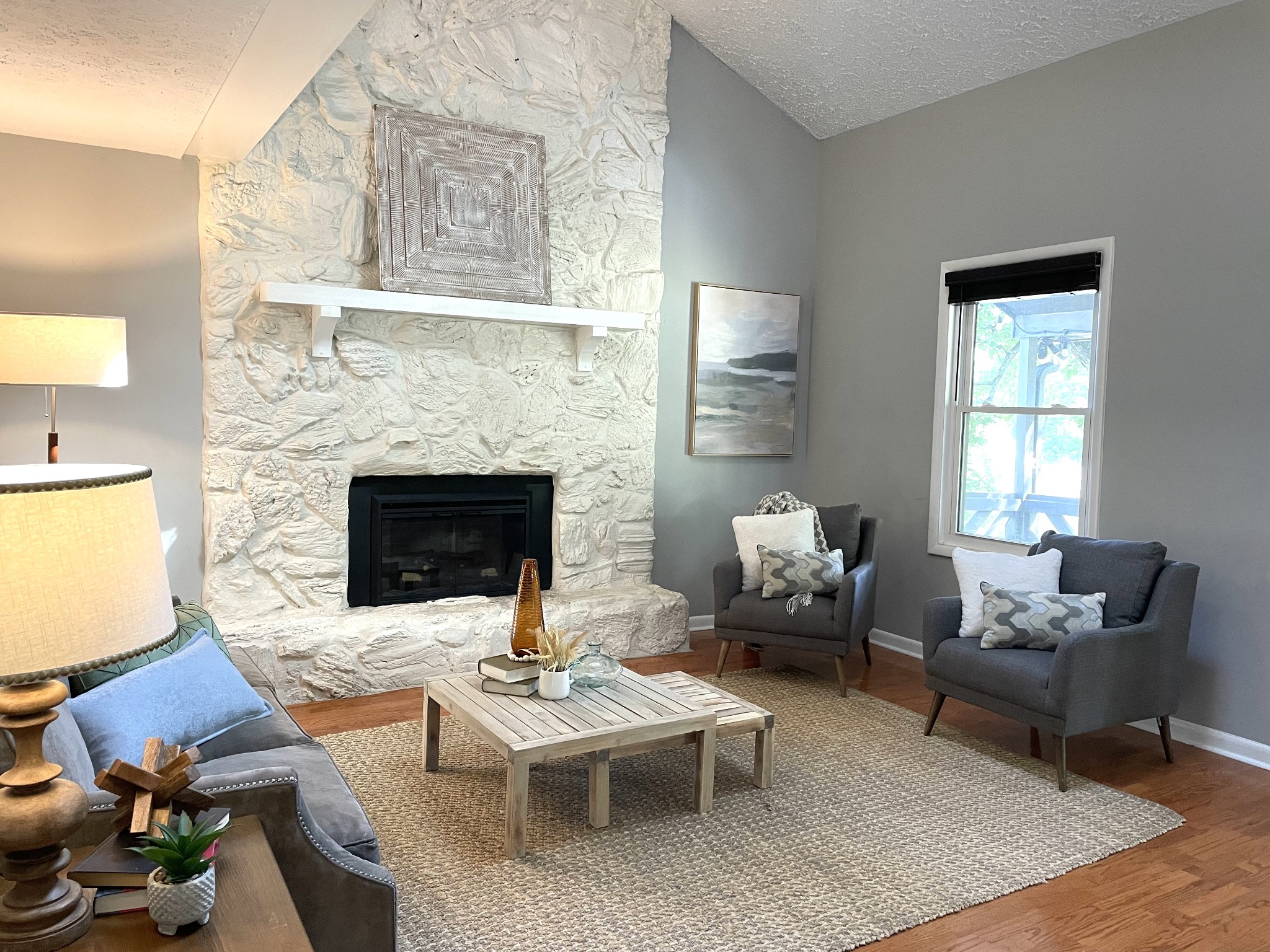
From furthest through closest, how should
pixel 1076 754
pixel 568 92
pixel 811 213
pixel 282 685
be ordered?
1. pixel 811 213
2. pixel 568 92
3. pixel 282 685
4. pixel 1076 754

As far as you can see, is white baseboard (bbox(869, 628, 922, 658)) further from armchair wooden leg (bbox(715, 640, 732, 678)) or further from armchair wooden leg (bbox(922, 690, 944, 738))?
armchair wooden leg (bbox(922, 690, 944, 738))

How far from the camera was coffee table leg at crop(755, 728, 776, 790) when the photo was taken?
3.37m

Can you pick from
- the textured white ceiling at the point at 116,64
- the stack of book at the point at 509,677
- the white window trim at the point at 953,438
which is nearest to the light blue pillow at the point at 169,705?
the stack of book at the point at 509,677

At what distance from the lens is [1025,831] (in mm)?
3104

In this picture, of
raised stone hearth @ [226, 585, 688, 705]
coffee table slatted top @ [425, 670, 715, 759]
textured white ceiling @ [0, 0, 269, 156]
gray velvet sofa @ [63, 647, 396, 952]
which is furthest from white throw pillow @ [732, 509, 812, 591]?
textured white ceiling @ [0, 0, 269, 156]

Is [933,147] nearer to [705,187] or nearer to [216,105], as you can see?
[705,187]

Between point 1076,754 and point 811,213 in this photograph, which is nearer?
point 1076,754

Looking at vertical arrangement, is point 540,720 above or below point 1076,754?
above

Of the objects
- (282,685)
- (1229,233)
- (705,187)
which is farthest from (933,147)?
(282,685)

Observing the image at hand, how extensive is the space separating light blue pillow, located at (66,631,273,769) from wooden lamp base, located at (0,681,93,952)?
0.94 metres

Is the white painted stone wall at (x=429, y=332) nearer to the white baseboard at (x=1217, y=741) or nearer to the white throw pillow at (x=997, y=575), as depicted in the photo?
the white throw pillow at (x=997, y=575)

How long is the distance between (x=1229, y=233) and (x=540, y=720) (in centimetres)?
332

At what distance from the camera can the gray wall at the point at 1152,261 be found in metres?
3.81

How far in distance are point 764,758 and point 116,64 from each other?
3.07 metres
